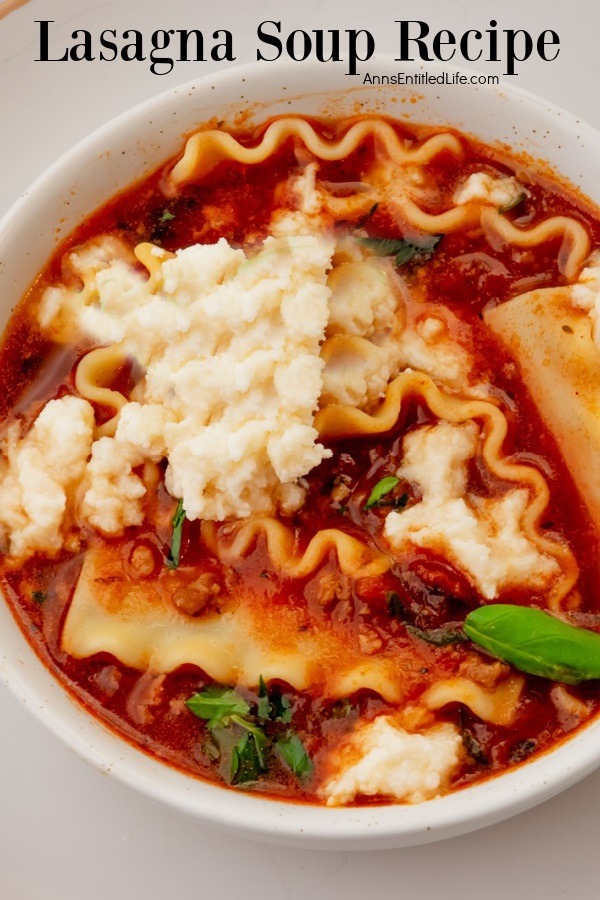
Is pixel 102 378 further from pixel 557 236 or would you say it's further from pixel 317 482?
pixel 557 236

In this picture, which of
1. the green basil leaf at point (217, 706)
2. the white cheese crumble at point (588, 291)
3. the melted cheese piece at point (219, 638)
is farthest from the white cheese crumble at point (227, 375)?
the white cheese crumble at point (588, 291)

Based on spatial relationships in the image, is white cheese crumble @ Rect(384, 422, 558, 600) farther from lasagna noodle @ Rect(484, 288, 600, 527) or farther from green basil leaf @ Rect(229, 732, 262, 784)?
green basil leaf @ Rect(229, 732, 262, 784)

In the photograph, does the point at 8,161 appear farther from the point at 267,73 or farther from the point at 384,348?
the point at 384,348

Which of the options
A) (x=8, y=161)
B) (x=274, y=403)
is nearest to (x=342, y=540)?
(x=274, y=403)

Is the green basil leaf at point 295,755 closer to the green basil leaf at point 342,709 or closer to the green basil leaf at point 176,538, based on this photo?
the green basil leaf at point 342,709

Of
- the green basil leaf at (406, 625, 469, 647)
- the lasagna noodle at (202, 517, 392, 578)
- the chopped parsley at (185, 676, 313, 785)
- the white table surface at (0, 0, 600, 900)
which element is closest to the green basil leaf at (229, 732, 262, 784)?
the chopped parsley at (185, 676, 313, 785)
